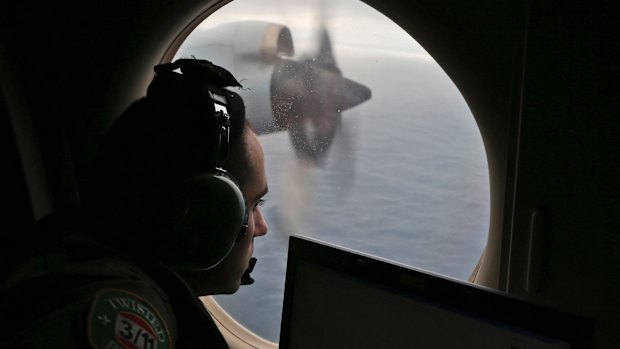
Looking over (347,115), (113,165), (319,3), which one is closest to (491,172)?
(347,115)

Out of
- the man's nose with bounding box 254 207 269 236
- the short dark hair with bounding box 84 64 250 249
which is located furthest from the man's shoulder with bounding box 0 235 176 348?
the man's nose with bounding box 254 207 269 236

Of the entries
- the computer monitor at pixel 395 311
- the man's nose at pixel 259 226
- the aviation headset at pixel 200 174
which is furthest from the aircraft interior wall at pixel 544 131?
the man's nose at pixel 259 226

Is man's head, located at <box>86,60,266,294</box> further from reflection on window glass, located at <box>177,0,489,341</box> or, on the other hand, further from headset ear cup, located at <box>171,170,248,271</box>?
reflection on window glass, located at <box>177,0,489,341</box>

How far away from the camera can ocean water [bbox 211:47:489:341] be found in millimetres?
1523

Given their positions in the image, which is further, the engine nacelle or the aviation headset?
the engine nacelle

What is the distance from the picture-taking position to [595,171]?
1.12m

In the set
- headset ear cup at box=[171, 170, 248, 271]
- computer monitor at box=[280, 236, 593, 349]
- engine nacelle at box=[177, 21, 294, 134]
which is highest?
engine nacelle at box=[177, 21, 294, 134]

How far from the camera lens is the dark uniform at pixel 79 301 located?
0.69 metres

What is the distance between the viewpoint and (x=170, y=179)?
99 centimetres

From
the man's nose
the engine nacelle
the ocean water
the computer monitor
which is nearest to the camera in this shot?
the computer monitor

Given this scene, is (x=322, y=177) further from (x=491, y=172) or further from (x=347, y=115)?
(x=491, y=172)

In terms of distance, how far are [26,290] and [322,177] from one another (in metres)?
1.14

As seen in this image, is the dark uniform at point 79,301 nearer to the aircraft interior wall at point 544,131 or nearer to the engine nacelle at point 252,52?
the aircraft interior wall at point 544,131

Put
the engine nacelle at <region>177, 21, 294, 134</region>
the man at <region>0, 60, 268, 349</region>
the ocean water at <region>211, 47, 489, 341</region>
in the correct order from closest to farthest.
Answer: the man at <region>0, 60, 268, 349</region> < the ocean water at <region>211, 47, 489, 341</region> < the engine nacelle at <region>177, 21, 294, 134</region>
